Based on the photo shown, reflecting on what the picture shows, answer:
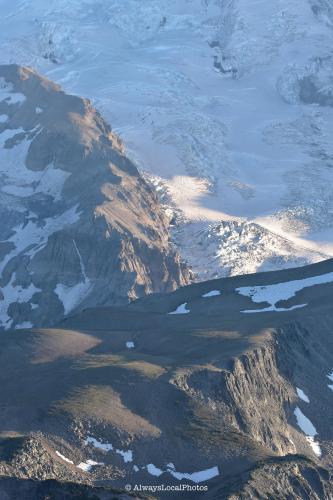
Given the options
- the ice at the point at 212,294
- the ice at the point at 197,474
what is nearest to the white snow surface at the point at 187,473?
the ice at the point at 197,474

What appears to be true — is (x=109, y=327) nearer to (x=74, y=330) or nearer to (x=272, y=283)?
(x=74, y=330)

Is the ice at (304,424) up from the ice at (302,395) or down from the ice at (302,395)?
up

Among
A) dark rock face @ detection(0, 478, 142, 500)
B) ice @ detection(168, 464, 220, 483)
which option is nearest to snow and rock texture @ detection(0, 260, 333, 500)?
ice @ detection(168, 464, 220, 483)

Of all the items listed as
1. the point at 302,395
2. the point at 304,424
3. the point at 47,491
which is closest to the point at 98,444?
the point at 47,491

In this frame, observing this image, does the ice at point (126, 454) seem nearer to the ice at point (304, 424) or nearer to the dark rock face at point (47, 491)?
the dark rock face at point (47, 491)

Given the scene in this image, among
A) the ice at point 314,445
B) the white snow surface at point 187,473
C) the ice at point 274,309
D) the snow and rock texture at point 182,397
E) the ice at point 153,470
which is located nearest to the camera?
the snow and rock texture at point 182,397

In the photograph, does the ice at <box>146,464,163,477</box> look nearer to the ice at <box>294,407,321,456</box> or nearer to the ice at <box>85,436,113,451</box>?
the ice at <box>85,436,113,451</box>

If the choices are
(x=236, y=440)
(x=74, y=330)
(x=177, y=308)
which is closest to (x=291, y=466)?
(x=236, y=440)

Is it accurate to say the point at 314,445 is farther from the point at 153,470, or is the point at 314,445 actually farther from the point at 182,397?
the point at 153,470
